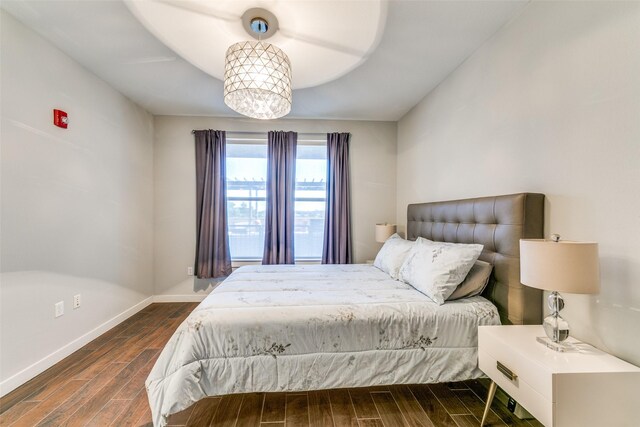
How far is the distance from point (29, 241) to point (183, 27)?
1923 mm

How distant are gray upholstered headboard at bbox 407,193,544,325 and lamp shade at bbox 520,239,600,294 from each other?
464mm

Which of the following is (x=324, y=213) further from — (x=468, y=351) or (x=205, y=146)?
(x=468, y=351)

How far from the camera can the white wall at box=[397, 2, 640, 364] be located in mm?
1212

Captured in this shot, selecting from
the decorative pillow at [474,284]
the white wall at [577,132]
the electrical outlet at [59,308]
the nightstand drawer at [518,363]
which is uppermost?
the white wall at [577,132]

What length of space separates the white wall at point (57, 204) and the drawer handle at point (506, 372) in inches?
121

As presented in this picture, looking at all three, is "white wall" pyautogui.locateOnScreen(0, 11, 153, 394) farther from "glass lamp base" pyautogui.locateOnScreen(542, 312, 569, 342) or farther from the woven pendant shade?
"glass lamp base" pyautogui.locateOnScreen(542, 312, 569, 342)

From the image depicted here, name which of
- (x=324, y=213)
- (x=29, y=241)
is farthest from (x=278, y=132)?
(x=29, y=241)

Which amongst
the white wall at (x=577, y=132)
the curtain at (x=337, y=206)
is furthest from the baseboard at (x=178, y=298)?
the white wall at (x=577, y=132)

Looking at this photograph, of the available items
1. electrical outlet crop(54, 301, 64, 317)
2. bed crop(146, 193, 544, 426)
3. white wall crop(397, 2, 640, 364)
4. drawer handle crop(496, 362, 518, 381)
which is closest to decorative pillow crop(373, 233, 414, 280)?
bed crop(146, 193, 544, 426)

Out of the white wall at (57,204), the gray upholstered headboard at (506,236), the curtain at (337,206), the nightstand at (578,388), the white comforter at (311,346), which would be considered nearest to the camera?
the nightstand at (578,388)

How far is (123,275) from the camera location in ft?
10.1

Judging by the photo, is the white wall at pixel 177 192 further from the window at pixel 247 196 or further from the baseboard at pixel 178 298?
the window at pixel 247 196

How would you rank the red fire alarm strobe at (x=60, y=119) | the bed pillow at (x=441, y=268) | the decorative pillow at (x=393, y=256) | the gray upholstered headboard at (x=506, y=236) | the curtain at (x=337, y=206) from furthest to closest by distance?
the curtain at (x=337, y=206) → the decorative pillow at (x=393, y=256) → the red fire alarm strobe at (x=60, y=119) → the bed pillow at (x=441, y=268) → the gray upholstered headboard at (x=506, y=236)

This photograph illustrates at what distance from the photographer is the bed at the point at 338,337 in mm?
1499
